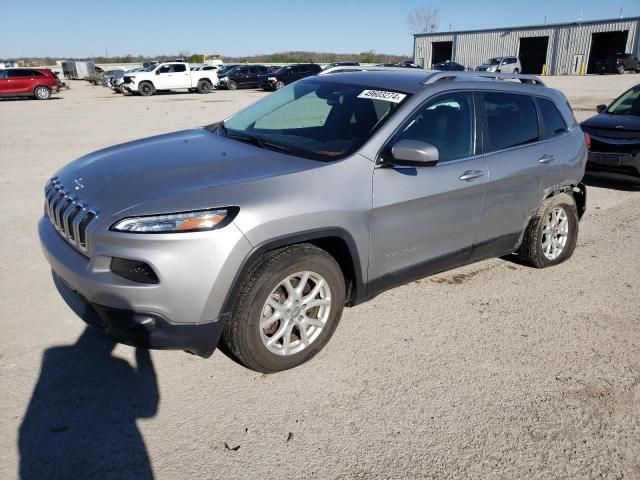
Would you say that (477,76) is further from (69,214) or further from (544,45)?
(544,45)

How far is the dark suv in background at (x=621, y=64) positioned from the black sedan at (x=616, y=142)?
4434cm

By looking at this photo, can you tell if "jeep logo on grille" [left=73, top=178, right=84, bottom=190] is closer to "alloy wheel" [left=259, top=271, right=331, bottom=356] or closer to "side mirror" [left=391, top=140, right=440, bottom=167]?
"alloy wheel" [left=259, top=271, right=331, bottom=356]

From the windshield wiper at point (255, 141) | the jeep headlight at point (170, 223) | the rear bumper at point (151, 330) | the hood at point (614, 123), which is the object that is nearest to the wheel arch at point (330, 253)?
the rear bumper at point (151, 330)

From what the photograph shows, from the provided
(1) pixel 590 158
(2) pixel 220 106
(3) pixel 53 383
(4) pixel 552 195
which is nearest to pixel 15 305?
(3) pixel 53 383

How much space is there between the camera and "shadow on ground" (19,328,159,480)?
2.36 metres

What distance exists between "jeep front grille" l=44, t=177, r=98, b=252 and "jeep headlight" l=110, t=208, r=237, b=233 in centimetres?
24

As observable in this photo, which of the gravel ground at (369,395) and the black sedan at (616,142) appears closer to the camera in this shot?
the gravel ground at (369,395)

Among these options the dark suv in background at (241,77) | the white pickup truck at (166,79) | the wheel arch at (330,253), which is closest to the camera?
the wheel arch at (330,253)

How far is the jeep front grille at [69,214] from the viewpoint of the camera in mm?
2709

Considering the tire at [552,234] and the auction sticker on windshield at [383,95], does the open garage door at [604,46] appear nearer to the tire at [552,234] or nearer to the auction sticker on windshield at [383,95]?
the tire at [552,234]

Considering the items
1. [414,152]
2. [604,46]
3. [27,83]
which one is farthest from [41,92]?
[604,46]

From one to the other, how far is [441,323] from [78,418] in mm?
2436

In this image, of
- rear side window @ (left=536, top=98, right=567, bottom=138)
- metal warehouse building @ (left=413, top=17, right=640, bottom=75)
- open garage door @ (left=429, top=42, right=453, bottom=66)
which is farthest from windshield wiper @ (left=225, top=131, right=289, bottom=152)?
open garage door @ (left=429, top=42, right=453, bottom=66)

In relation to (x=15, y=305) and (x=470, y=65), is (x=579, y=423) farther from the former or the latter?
(x=470, y=65)
